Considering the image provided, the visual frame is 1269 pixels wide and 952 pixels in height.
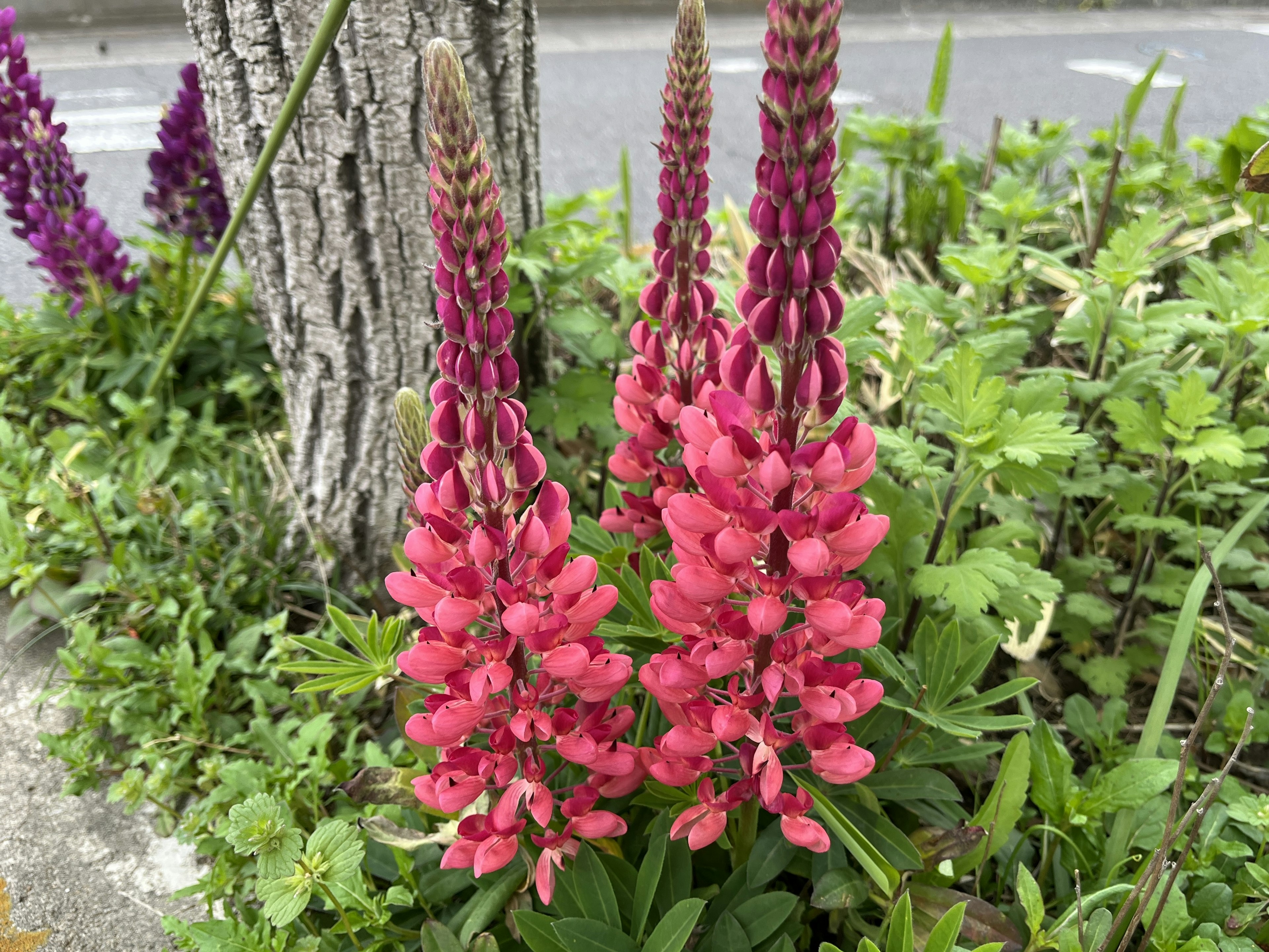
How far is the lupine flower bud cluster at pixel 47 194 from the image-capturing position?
289 cm

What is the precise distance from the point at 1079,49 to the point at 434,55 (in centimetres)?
1077

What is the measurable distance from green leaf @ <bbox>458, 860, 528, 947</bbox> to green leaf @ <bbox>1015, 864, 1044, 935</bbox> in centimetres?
77

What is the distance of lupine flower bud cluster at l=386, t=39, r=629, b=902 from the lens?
3.25 ft

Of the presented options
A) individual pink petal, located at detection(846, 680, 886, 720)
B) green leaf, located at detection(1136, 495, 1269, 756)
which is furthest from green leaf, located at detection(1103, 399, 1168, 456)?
individual pink petal, located at detection(846, 680, 886, 720)

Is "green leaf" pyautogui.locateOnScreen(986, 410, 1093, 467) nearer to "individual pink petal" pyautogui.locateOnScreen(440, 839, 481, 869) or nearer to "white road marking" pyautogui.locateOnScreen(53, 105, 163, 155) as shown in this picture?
"individual pink petal" pyautogui.locateOnScreen(440, 839, 481, 869)

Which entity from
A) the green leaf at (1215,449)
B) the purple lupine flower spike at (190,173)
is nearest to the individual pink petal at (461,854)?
the green leaf at (1215,449)

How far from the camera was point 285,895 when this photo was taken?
1.33 m

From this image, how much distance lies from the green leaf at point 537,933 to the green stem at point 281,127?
1.30 m

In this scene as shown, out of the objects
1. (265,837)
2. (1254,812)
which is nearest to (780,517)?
(265,837)

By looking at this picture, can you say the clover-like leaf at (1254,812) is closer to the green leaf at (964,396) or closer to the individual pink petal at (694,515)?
the green leaf at (964,396)

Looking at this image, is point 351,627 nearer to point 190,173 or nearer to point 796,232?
point 796,232

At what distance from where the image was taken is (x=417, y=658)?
3.67ft

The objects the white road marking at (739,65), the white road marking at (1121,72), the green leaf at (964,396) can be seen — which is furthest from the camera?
the white road marking at (739,65)

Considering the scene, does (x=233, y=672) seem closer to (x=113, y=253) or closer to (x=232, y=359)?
(x=232, y=359)
